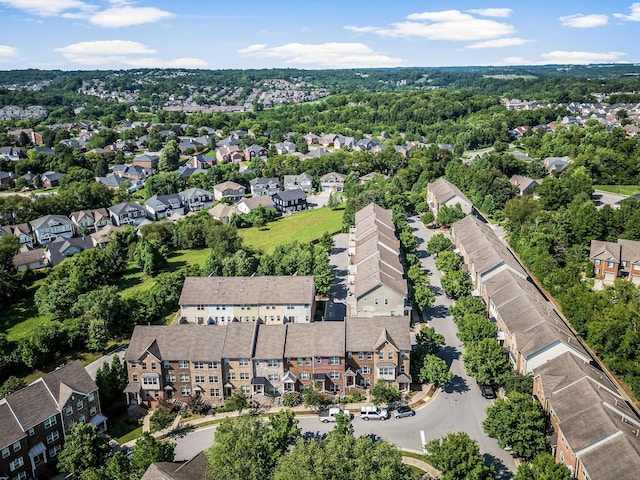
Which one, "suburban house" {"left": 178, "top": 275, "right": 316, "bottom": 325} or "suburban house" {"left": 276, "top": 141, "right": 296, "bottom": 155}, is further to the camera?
"suburban house" {"left": 276, "top": 141, "right": 296, "bottom": 155}

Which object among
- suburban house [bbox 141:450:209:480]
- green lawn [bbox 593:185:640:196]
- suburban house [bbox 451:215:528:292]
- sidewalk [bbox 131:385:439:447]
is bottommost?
sidewalk [bbox 131:385:439:447]

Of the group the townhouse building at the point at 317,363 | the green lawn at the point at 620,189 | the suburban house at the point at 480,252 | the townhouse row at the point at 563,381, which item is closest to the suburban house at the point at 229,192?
the suburban house at the point at 480,252

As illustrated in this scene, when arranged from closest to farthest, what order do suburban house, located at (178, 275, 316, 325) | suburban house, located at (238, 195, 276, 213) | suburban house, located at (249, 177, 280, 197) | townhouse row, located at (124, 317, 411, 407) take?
townhouse row, located at (124, 317, 411, 407), suburban house, located at (178, 275, 316, 325), suburban house, located at (238, 195, 276, 213), suburban house, located at (249, 177, 280, 197)

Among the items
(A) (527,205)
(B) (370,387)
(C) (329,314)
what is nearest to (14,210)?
(C) (329,314)

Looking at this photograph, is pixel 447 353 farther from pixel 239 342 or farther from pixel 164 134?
pixel 164 134

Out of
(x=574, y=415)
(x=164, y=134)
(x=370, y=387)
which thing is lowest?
(x=370, y=387)

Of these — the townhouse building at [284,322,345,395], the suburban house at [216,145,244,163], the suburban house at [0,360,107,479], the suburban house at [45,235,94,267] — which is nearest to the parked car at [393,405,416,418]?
the townhouse building at [284,322,345,395]

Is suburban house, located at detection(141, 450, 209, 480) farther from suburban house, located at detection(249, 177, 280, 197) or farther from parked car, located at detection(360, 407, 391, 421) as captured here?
suburban house, located at detection(249, 177, 280, 197)
